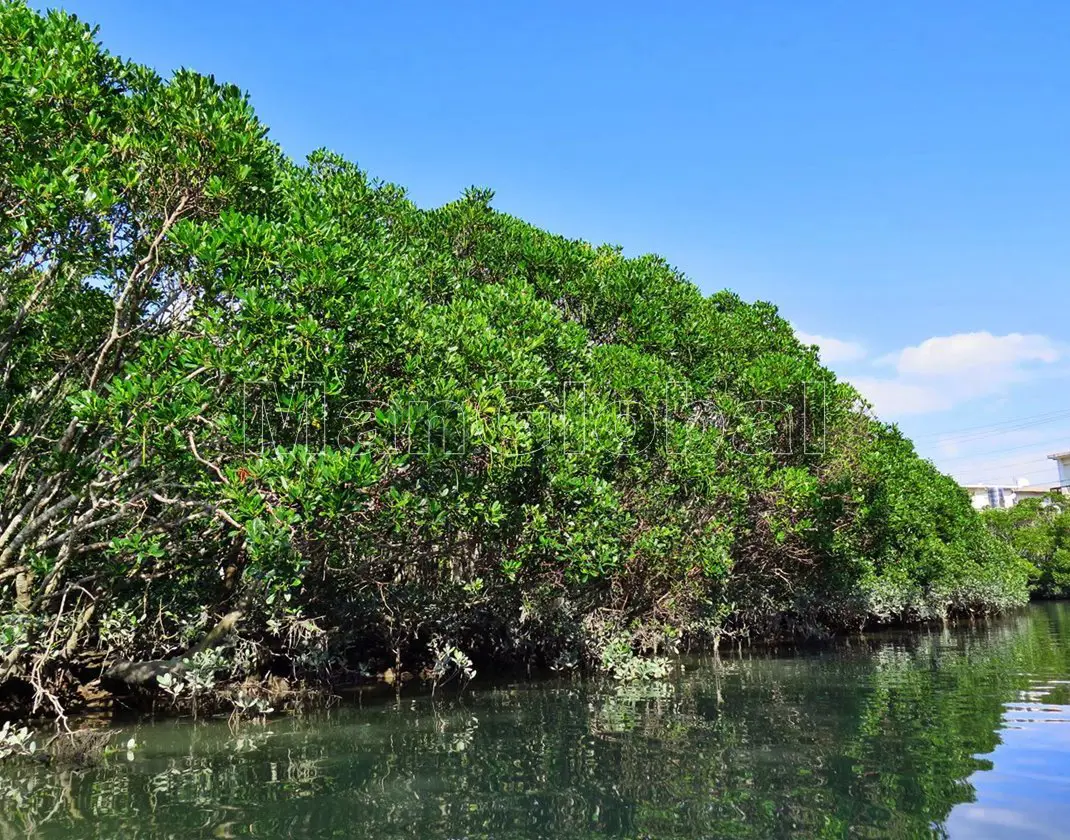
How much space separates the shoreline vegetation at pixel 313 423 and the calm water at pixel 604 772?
204 cm

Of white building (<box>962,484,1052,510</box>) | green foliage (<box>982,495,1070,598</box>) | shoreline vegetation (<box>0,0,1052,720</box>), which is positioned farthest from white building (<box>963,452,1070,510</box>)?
shoreline vegetation (<box>0,0,1052,720</box>)

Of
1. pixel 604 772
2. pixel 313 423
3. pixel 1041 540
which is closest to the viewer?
pixel 604 772

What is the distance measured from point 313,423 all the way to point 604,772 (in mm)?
5283

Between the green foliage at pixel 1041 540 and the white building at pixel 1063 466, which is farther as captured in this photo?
the white building at pixel 1063 466

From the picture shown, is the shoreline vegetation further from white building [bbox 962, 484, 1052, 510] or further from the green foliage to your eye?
white building [bbox 962, 484, 1052, 510]

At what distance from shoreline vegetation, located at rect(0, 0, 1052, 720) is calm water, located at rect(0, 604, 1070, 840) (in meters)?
2.04

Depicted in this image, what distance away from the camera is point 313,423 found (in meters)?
9.48

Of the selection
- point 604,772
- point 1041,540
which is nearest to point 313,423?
point 604,772

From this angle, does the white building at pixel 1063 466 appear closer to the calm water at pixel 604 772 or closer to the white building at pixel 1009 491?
the white building at pixel 1009 491

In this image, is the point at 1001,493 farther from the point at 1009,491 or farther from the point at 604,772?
the point at 604,772

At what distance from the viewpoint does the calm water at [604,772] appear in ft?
20.8

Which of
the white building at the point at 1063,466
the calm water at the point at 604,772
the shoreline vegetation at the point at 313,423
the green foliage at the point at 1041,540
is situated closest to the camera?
the calm water at the point at 604,772

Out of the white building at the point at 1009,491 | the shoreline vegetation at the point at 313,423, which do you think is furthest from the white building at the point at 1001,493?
the shoreline vegetation at the point at 313,423

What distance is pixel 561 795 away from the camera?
7164 millimetres
